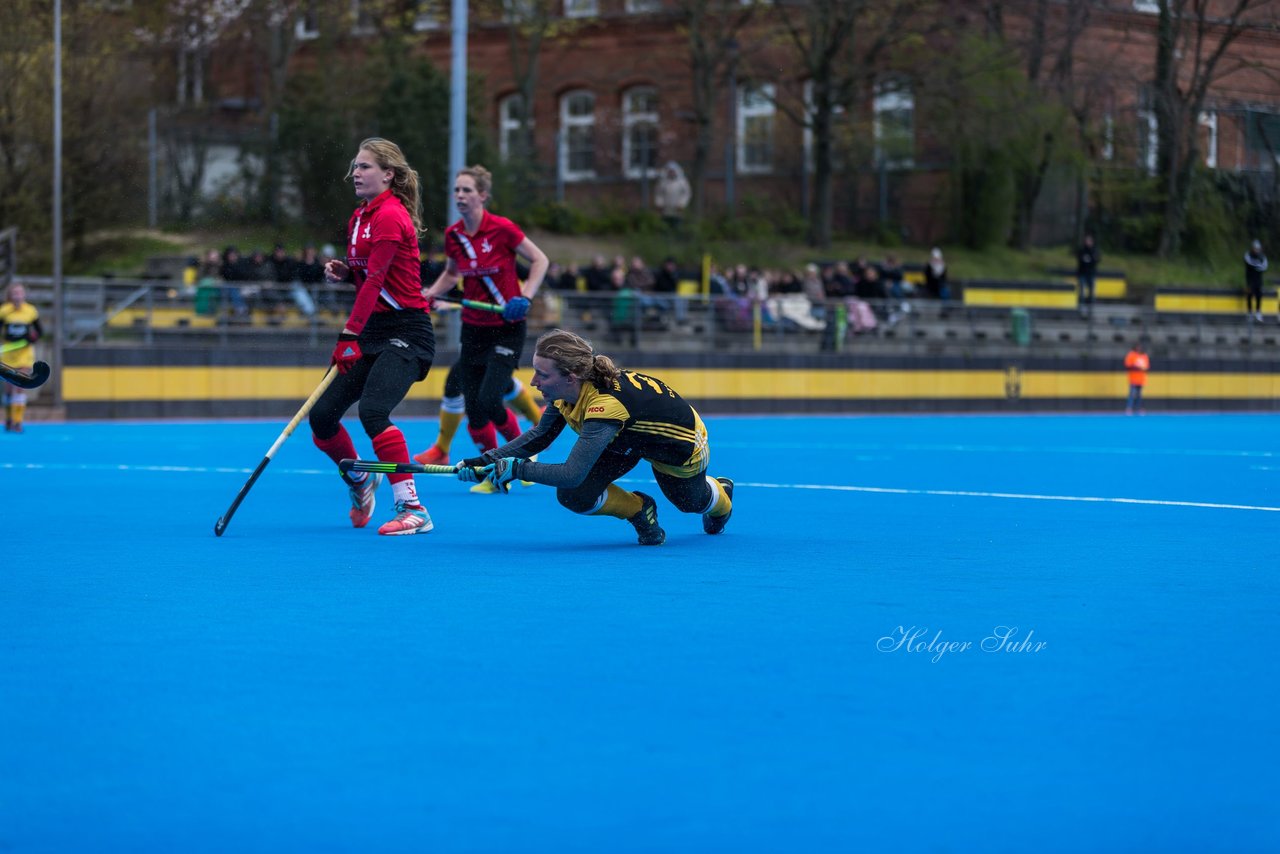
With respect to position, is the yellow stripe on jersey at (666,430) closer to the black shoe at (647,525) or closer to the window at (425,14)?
the black shoe at (647,525)

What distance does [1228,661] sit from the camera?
221 inches

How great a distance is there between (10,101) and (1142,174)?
79.1 ft

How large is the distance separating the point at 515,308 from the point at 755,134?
35892 millimetres

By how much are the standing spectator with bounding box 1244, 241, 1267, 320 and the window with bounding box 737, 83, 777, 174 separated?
1245 centimetres

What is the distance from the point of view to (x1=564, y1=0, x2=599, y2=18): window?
48.9 meters

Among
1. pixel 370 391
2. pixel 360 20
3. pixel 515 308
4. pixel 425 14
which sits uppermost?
pixel 425 14

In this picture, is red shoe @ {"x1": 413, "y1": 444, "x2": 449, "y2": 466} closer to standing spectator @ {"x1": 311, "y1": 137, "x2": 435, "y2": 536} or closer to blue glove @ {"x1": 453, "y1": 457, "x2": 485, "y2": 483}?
standing spectator @ {"x1": 311, "y1": 137, "x2": 435, "y2": 536}

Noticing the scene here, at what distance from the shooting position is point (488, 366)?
1229cm

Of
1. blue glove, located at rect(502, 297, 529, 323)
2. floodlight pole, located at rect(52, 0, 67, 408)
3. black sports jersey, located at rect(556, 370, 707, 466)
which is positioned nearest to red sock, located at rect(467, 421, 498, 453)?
blue glove, located at rect(502, 297, 529, 323)

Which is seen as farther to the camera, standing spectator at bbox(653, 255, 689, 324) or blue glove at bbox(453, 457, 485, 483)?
standing spectator at bbox(653, 255, 689, 324)

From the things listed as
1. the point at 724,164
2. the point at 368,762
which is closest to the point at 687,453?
the point at 368,762

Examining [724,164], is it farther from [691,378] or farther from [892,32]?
[691,378]

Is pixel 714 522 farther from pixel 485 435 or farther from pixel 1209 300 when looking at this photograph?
pixel 1209 300

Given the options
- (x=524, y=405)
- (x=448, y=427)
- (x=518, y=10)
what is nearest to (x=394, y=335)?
(x=448, y=427)
